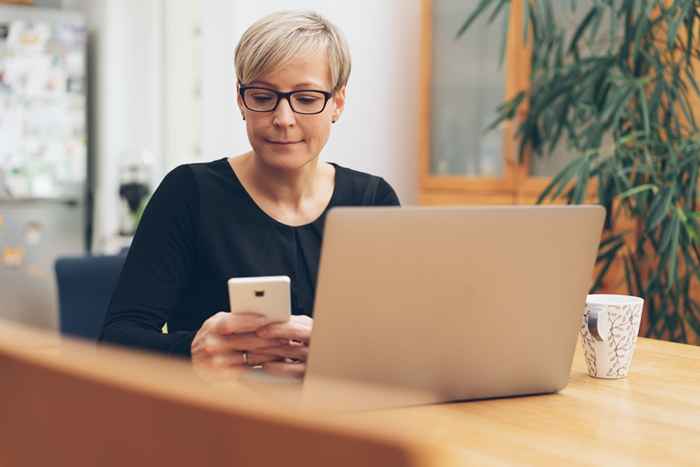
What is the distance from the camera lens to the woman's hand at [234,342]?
3.73ft

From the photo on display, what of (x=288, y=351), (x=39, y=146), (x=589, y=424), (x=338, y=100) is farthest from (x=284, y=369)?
(x=39, y=146)

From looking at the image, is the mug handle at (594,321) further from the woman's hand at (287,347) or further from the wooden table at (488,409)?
the woman's hand at (287,347)

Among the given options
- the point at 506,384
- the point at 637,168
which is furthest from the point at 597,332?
the point at 637,168

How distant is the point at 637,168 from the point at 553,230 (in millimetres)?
1716

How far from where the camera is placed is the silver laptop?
1.00 metres

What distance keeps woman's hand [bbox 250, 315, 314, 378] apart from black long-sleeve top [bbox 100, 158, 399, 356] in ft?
1.18

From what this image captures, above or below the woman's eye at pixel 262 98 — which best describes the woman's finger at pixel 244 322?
below

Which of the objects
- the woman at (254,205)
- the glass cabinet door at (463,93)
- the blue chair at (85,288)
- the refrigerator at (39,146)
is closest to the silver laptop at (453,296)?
the woman at (254,205)

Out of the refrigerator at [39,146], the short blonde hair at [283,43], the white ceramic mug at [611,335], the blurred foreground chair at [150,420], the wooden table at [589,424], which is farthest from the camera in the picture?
the refrigerator at [39,146]

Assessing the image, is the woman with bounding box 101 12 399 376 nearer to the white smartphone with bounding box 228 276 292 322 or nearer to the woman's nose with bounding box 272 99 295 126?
the woman's nose with bounding box 272 99 295 126

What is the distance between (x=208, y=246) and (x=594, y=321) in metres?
0.62

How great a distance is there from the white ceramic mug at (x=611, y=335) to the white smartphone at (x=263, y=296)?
45 cm

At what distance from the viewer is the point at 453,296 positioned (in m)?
1.06

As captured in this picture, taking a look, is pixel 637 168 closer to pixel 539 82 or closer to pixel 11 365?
pixel 539 82
